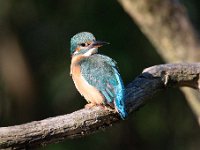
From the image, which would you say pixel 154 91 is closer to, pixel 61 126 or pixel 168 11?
pixel 61 126

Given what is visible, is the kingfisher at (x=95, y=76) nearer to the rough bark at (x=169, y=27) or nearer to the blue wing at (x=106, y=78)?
the blue wing at (x=106, y=78)

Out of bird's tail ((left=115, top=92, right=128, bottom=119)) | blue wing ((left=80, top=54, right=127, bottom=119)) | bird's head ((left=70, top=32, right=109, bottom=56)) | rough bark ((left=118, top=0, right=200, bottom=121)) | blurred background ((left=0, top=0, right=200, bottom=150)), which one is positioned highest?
blurred background ((left=0, top=0, right=200, bottom=150))

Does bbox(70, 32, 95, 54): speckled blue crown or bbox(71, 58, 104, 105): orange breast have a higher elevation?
bbox(70, 32, 95, 54): speckled blue crown

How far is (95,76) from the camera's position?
4.50 meters

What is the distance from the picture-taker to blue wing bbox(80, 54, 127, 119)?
4251 mm

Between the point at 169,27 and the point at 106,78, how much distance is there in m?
2.13

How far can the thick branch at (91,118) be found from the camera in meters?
3.88

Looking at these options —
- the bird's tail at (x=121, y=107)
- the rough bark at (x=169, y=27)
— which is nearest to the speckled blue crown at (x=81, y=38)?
the bird's tail at (x=121, y=107)

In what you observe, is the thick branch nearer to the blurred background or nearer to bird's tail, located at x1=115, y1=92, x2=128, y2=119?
bird's tail, located at x1=115, y1=92, x2=128, y2=119

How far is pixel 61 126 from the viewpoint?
3.99 metres

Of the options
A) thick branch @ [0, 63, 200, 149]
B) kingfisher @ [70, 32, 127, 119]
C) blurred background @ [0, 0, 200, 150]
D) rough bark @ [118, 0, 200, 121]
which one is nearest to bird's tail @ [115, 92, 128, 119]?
kingfisher @ [70, 32, 127, 119]

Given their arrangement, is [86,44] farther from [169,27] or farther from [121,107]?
[169,27]

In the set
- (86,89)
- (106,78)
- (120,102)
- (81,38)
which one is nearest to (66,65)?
(81,38)

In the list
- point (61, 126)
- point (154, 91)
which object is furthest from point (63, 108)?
point (61, 126)
